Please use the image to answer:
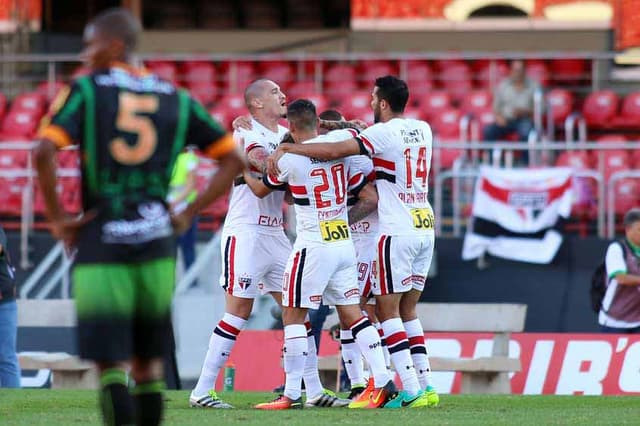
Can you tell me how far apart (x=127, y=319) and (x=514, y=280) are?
11076 millimetres

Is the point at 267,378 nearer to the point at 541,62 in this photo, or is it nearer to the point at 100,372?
the point at 100,372

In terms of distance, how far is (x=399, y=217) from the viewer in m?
9.73

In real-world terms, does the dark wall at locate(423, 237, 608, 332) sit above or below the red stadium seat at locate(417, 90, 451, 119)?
below

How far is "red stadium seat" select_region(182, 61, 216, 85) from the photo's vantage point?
2267 centimetres

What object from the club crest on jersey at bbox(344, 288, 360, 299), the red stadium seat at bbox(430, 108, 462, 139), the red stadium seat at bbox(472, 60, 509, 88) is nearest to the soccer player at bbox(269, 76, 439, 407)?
the club crest on jersey at bbox(344, 288, 360, 299)

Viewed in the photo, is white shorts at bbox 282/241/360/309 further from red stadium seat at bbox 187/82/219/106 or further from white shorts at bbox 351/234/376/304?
red stadium seat at bbox 187/82/219/106

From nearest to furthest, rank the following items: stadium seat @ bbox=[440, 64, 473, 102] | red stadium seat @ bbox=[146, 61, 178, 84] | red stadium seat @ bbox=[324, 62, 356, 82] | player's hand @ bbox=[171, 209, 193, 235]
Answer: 1. player's hand @ bbox=[171, 209, 193, 235]
2. stadium seat @ bbox=[440, 64, 473, 102]
3. red stadium seat @ bbox=[324, 62, 356, 82]
4. red stadium seat @ bbox=[146, 61, 178, 84]

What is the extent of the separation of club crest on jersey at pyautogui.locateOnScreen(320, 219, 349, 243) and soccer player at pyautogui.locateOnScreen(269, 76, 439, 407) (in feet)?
1.15

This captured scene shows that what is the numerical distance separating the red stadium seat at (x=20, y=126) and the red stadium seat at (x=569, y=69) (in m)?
7.99

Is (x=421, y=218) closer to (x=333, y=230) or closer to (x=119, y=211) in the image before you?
(x=333, y=230)

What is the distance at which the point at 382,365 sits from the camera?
9.59 meters

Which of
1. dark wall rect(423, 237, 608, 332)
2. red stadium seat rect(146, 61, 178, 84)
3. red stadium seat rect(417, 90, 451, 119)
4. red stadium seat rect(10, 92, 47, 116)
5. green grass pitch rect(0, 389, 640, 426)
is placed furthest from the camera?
red stadium seat rect(146, 61, 178, 84)

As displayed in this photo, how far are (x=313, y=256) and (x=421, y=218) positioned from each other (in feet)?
2.96

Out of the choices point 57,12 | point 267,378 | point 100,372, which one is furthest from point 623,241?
point 57,12
